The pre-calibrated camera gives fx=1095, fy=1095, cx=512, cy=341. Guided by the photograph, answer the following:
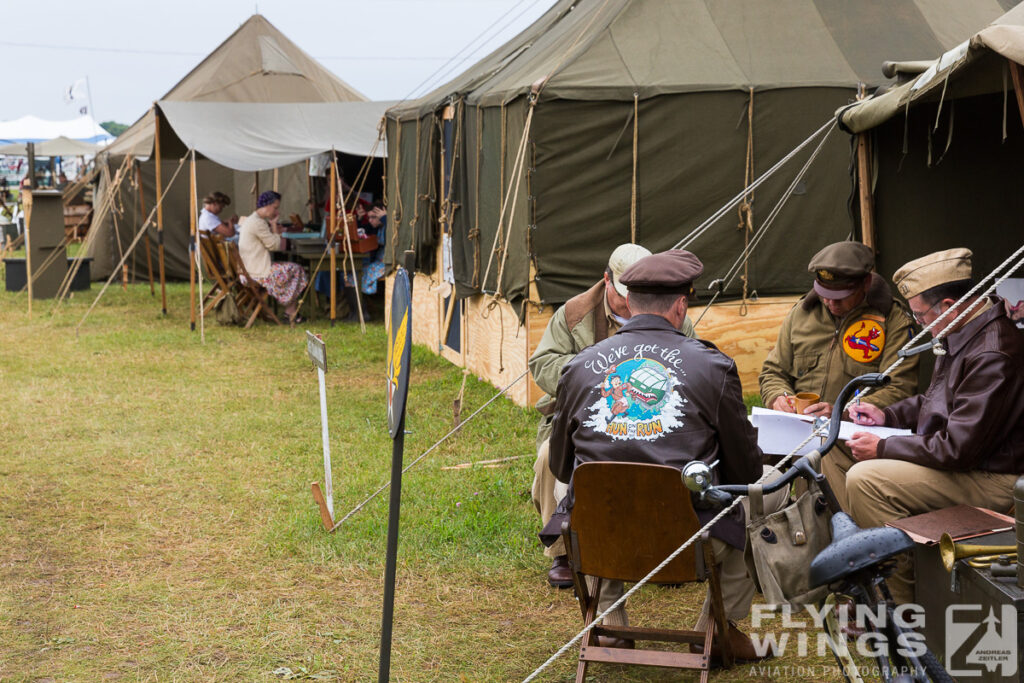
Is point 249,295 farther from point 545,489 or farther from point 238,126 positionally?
point 545,489

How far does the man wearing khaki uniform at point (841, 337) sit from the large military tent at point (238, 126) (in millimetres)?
8367

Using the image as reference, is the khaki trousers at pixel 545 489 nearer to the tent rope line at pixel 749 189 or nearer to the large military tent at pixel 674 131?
the tent rope line at pixel 749 189

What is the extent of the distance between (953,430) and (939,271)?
1.77 feet

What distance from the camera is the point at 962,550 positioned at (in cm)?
300

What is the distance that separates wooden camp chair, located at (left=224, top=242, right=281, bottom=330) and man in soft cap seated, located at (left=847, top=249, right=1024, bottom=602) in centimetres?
937

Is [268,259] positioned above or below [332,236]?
below

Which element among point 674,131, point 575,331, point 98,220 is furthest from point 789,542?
point 98,220

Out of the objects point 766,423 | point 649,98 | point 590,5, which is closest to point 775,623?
Result: point 766,423

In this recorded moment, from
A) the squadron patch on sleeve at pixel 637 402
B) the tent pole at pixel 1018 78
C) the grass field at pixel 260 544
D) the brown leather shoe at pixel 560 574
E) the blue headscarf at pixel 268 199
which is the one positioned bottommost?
the grass field at pixel 260 544

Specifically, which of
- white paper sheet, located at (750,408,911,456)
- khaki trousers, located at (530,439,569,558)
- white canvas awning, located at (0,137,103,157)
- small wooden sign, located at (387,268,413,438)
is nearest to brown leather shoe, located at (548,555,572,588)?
khaki trousers, located at (530,439,569,558)

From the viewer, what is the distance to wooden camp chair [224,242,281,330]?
12039mm

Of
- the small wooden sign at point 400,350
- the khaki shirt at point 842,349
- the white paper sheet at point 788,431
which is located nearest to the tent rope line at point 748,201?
the khaki shirt at point 842,349

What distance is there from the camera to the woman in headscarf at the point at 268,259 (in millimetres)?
12000

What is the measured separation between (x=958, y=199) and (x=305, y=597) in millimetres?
3417
